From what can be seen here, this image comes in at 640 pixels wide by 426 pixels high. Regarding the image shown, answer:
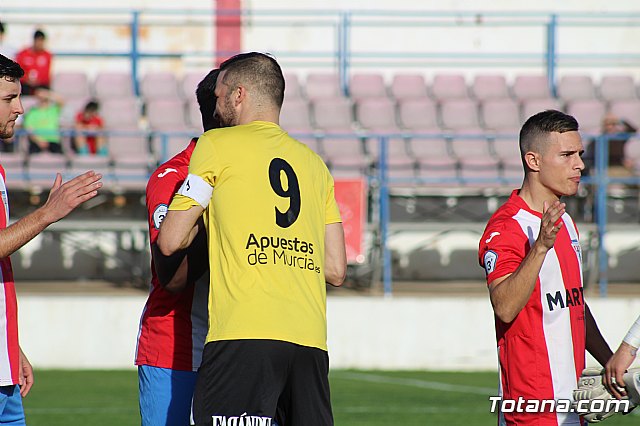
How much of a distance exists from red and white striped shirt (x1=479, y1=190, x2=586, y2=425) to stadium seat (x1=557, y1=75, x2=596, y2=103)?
1251 cm

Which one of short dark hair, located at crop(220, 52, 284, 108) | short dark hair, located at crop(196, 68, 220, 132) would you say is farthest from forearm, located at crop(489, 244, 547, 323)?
short dark hair, located at crop(196, 68, 220, 132)

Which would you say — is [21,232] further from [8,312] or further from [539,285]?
[539,285]

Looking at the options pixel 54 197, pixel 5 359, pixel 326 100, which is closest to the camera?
pixel 54 197

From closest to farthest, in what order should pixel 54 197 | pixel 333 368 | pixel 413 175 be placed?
pixel 54 197 → pixel 333 368 → pixel 413 175

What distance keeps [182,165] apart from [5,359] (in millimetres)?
1053

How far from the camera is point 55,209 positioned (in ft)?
13.1

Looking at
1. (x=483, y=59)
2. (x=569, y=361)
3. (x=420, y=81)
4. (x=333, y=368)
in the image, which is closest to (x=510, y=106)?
(x=420, y=81)

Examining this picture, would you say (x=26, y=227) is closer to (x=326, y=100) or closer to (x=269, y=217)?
(x=269, y=217)

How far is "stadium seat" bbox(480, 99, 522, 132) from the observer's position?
50.3 ft

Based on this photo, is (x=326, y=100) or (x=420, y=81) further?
(x=420, y=81)

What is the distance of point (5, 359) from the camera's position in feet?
14.2

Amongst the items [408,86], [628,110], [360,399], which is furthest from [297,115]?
[360,399]

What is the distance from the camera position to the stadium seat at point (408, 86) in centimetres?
1636

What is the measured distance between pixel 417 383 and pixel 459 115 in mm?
5681
